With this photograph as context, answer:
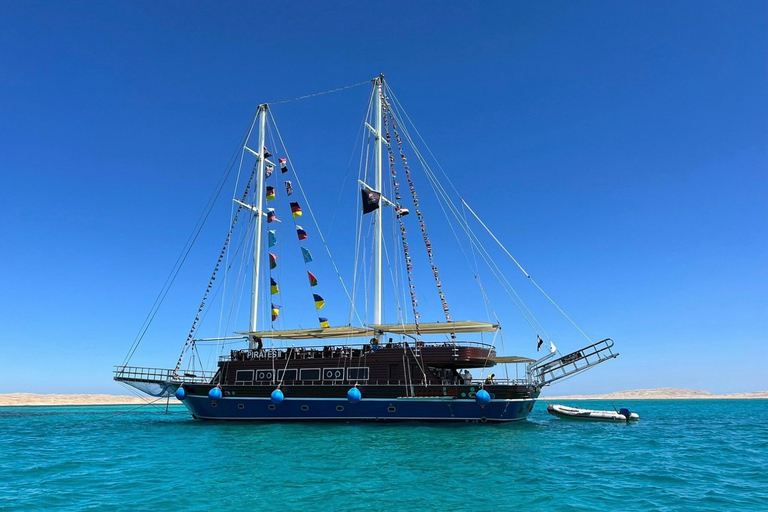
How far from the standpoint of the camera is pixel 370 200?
3897cm

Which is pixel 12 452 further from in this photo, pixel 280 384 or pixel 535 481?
pixel 535 481

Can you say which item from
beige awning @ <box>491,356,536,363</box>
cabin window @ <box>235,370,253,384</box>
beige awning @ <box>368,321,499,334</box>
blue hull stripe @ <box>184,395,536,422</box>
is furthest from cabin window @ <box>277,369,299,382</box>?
beige awning @ <box>491,356,536,363</box>

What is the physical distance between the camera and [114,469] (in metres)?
18.8

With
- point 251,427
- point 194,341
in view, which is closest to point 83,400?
point 194,341

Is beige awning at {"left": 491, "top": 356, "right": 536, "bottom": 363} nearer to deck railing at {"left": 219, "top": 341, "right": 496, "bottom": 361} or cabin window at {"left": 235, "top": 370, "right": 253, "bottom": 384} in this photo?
deck railing at {"left": 219, "top": 341, "right": 496, "bottom": 361}

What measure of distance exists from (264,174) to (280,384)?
801 inches

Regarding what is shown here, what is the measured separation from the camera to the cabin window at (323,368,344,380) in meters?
35.4

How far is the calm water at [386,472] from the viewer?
1362 cm

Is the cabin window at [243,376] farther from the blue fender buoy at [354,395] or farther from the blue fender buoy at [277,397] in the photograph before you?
the blue fender buoy at [354,395]

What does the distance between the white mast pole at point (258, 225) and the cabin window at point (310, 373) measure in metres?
6.96

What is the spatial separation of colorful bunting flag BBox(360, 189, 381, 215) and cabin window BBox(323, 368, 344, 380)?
12.6 meters

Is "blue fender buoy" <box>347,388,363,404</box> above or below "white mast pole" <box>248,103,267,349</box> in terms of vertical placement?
below

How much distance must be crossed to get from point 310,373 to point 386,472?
2042 centimetres

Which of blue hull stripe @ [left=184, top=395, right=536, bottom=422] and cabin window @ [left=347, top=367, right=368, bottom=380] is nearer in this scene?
blue hull stripe @ [left=184, top=395, right=536, bottom=422]
